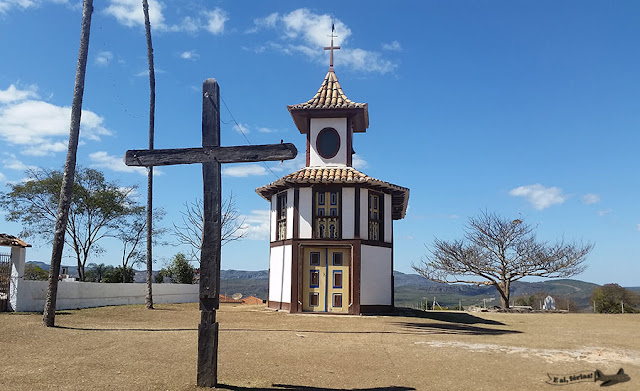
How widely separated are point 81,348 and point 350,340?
20.5 ft

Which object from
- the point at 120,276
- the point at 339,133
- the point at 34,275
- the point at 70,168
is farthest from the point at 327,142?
the point at 120,276

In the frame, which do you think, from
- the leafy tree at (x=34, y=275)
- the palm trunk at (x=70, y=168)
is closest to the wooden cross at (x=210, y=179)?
the palm trunk at (x=70, y=168)

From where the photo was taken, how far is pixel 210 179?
294 inches

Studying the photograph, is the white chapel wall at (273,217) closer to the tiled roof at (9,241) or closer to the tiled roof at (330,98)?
the tiled roof at (330,98)

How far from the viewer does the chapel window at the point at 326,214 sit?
20.9 m

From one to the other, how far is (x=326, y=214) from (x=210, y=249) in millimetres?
13810

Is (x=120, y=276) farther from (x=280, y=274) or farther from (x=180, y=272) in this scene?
(x=280, y=274)

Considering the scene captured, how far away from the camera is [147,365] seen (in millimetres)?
8344

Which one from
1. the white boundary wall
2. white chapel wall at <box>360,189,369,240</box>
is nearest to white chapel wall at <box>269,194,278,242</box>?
white chapel wall at <box>360,189,369,240</box>

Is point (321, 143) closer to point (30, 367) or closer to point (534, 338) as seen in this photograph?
point (534, 338)

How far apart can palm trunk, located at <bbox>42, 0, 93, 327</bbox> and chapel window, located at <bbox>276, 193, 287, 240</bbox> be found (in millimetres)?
9260

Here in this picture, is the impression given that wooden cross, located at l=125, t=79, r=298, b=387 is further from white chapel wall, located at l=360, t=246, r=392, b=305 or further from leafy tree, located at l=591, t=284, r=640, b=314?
leafy tree, located at l=591, t=284, r=640, b=314

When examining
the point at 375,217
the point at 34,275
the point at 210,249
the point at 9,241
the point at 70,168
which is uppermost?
the point at 70,168

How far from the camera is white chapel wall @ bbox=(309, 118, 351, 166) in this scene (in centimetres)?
2270
